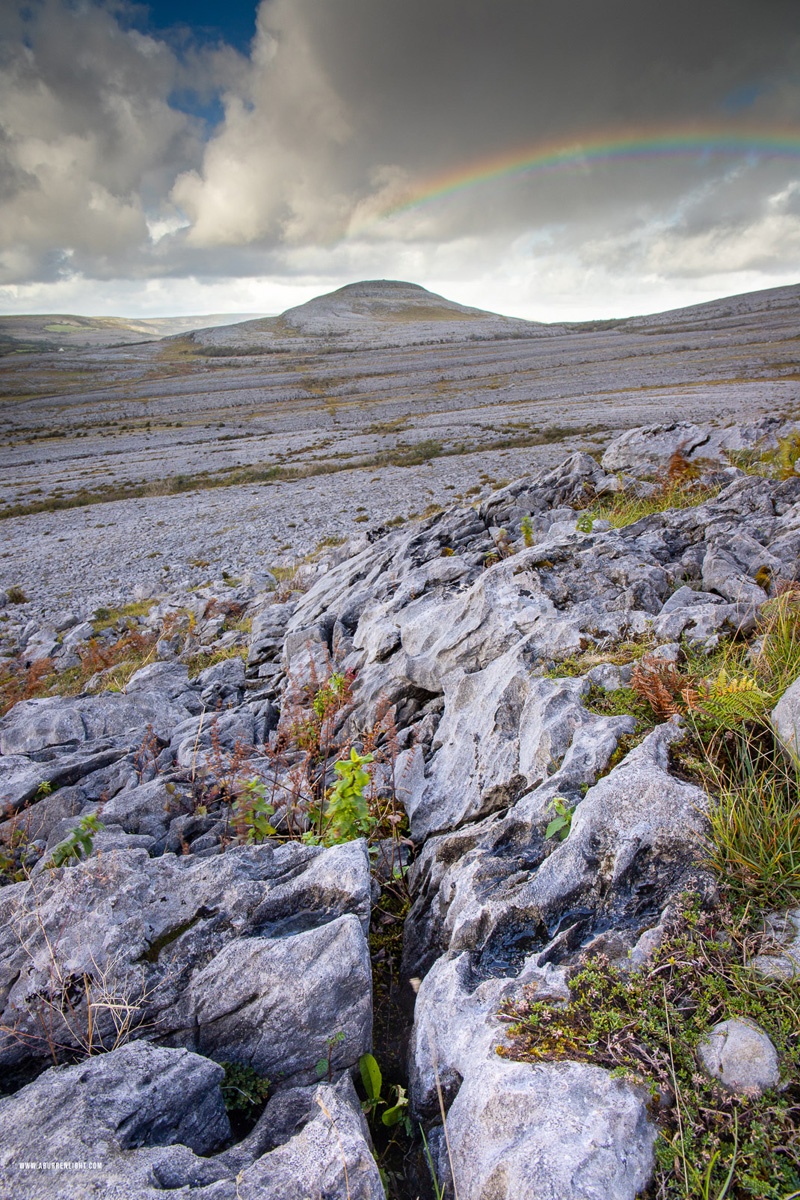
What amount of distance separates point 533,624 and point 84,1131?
7009 millimetres

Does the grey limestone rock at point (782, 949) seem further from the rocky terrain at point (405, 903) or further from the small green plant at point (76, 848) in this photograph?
the small green plant at point (76, 848)

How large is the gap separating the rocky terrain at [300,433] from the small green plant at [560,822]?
25.0 m

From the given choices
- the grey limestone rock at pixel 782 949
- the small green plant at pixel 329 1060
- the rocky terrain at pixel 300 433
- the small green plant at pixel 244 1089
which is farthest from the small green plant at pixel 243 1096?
the rocky terrain at pixel 300 433

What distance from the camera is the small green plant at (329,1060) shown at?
13.4 feet

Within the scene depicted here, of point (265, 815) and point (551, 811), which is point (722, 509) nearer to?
point (551, 811)

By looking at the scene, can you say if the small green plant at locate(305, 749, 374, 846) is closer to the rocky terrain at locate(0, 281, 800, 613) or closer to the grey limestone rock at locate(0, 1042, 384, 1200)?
the grey limestone rock at locate(0, 1042, 384, 1200)

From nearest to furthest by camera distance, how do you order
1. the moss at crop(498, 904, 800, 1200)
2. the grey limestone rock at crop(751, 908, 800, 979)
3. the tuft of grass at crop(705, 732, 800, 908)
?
the moss at crop(498, 904, 800, 1200) < the grey limestone rock at crop(751, 908, 800, 979) < the tuft of grass at crop(705, 732, 800, 908)

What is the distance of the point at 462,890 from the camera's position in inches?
193

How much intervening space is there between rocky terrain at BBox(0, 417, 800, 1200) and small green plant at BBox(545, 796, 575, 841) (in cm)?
4

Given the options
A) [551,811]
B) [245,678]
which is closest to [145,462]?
[245,678]

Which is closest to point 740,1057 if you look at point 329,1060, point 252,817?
point 329,1060

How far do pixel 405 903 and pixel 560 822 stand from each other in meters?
2.13

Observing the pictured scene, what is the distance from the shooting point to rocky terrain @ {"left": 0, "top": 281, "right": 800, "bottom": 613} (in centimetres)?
3381

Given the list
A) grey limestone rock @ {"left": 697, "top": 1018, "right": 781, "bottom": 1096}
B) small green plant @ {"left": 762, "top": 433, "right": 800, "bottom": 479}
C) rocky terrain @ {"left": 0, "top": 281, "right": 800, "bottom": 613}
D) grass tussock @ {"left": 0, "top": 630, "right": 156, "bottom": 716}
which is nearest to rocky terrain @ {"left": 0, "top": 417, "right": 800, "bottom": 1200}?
grey limestone rock @ {"left": 697, "top": 1018, "right": 781, "bottom": 1096}
